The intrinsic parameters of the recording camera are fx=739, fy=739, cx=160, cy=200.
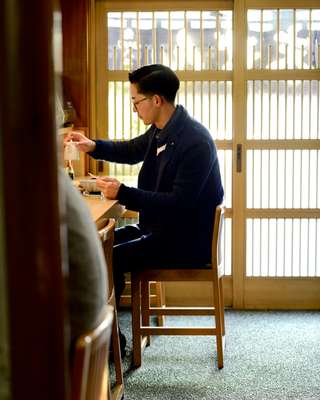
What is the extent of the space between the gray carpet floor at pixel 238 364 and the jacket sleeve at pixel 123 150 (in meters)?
0.92

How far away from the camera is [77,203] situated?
47.8 inches

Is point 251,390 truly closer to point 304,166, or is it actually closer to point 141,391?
point 141,391

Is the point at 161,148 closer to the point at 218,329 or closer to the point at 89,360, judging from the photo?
the point at 218,329

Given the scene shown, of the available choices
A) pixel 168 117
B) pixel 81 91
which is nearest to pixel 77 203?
pixel 168 117

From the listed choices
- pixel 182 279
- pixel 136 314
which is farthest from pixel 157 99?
pixel 136 314

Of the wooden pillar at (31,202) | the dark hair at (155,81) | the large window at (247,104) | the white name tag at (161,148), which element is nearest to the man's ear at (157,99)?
the dark hair at (155,81)

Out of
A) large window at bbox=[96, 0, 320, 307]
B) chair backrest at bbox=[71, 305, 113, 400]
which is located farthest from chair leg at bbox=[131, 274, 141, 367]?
chair backrest at bbox=[71, 305, 113, 400]

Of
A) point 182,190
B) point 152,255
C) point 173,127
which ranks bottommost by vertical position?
point 152,255

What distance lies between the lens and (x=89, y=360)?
1.25 m

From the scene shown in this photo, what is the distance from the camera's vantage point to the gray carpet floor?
9.93ft

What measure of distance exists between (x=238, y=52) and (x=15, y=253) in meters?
3.69

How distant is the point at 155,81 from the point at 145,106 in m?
0.12

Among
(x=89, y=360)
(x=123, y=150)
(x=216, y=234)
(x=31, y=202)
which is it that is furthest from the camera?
(x=123, y=150)

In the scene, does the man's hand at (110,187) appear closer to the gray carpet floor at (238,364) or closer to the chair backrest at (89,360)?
the gray carpet floor at (238,364)
